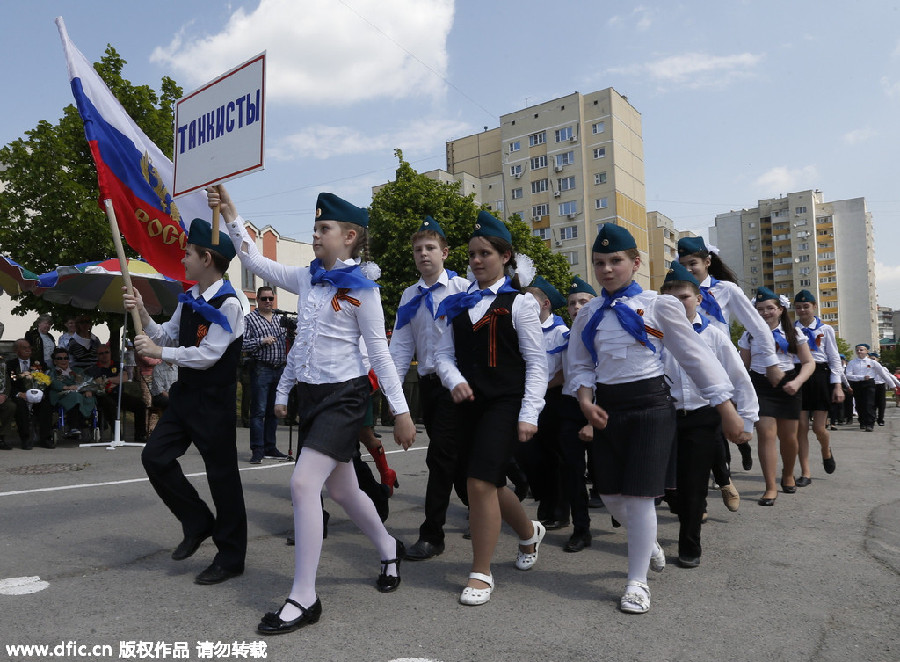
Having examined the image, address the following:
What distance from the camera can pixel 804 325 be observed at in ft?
30.2

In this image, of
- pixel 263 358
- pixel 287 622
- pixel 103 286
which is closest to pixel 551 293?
pixel 287 622

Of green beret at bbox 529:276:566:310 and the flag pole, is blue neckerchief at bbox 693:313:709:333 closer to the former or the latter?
green beret at bbox 529:276:566:310

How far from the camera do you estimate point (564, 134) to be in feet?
234

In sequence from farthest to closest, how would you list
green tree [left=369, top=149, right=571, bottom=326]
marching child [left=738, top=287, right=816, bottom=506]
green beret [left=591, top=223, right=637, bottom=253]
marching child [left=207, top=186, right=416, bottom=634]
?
green tree [left=369, top=149, right=571, bottom=326]
marching child [left=738, top=287, right=816, bottom=506]
green beret [left=591, top=223, right=637, bottom=253]
marching child [left=207, top=186, right=416, bottom=634]

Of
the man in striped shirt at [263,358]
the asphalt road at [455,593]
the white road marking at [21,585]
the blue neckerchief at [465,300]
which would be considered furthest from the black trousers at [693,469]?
the man in striped shirt at [263,358]

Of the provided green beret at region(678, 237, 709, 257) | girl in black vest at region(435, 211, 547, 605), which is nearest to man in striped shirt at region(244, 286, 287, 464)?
green beret at region(678, 237, 709, 257)

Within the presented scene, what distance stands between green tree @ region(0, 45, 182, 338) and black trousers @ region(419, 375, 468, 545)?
45.9ft

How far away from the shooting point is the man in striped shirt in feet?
31.9

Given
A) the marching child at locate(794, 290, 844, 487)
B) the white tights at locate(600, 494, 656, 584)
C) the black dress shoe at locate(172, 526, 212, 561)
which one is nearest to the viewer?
the white tights at locate(600, 494, 656, 584)

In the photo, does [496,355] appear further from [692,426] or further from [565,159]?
[565,159]

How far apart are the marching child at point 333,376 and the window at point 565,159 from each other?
68.8 metres

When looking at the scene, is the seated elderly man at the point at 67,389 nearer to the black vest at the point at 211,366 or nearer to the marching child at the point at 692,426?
the black vest at the point at 211,366

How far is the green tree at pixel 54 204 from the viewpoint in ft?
55.0

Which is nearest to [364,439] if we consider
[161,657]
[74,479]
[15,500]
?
[161,657]
